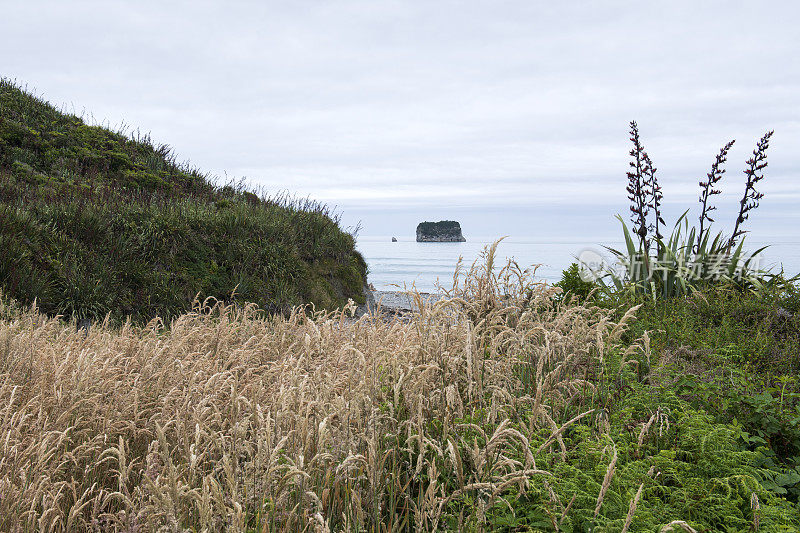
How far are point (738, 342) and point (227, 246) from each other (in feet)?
28.2

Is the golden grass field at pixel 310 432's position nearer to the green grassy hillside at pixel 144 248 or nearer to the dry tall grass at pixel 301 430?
the dry tall grass at pixel 301 430

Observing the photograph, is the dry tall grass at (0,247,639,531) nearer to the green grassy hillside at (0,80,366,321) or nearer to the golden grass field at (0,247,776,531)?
the golden grass field at (0,247,776,531)

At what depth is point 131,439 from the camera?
352 cm

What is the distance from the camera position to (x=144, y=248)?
31.4ft

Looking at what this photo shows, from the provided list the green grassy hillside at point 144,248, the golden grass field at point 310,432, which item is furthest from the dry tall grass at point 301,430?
the green grassy hillside at point 144,248

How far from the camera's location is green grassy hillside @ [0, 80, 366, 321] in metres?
8.35

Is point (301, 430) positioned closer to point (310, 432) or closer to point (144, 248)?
point (310, 432)

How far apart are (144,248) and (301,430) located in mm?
8250

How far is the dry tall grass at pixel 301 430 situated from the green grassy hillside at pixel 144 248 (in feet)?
12.4

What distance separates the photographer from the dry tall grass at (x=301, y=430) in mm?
2176

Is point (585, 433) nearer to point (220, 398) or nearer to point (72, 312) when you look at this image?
point (220, 398)

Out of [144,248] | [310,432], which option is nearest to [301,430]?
[310,432]

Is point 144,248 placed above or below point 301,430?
above

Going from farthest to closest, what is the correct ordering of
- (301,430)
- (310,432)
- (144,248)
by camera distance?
(144,248), (310,432), (301,430)
